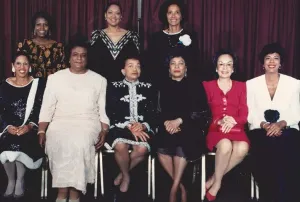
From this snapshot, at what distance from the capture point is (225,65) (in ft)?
13.3

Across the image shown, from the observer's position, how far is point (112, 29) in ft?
14.8

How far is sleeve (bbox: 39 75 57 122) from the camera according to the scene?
3969 millimetres

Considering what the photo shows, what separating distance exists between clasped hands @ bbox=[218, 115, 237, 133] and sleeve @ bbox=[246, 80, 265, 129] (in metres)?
0.26

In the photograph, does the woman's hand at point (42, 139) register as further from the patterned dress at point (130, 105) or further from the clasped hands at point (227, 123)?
the clasped hands at point (227, 123)

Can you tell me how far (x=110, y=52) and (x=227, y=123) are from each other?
4.65 ft

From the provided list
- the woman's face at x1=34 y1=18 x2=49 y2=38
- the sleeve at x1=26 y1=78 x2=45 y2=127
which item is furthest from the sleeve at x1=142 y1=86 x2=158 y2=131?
the woman's face at x1=34 y1=18 x2=49 y2=38

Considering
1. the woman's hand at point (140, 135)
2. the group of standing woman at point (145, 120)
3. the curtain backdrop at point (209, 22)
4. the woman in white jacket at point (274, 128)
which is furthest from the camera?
the curtain backdrop at point (209, 22)

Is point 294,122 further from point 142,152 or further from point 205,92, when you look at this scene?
point 142,152

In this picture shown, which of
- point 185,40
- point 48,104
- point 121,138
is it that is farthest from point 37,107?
point 185,40

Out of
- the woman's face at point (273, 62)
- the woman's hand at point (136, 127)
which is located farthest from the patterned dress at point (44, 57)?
the woman's face at point (273, 62)

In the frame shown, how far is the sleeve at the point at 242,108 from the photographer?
4020mm

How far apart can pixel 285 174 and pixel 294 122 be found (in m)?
0.68

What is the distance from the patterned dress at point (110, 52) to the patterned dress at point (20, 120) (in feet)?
2.21

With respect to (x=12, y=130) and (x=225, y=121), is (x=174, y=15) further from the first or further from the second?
(x=12, y=130)
